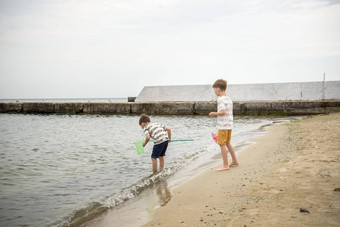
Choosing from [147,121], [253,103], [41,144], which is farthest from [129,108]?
[147,121]

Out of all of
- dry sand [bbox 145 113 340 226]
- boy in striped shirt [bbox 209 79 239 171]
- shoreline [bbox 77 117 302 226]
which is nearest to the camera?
dry sand [bbox 145 113 340 226]

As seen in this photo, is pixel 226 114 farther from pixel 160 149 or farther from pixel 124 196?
pixel 124 196

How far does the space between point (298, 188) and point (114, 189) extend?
115 inches

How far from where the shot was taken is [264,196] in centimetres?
292

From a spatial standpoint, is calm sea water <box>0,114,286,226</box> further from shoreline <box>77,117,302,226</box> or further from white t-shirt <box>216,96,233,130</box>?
white t-shirt <box>216,96,233,130</box>

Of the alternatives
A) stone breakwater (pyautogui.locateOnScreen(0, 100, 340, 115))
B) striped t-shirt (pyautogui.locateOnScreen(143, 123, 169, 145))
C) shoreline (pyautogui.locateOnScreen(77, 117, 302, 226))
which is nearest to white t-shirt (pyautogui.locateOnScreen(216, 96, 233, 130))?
shoreline (pyautogui.locateOnScreen(77, 117, 302, 226))

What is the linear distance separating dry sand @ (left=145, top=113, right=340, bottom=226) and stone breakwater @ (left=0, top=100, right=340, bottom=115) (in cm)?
1910

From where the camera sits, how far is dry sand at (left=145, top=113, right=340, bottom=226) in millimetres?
2346

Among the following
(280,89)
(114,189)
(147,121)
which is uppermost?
(280,89)

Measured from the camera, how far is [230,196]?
3.15m

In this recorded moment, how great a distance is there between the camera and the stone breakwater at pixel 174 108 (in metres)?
22.0

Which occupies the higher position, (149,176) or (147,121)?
(147,121)

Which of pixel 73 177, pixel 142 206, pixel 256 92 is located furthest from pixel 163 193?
pixel 256 92

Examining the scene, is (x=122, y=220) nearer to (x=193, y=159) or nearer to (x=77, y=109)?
(x=193, y=159)
